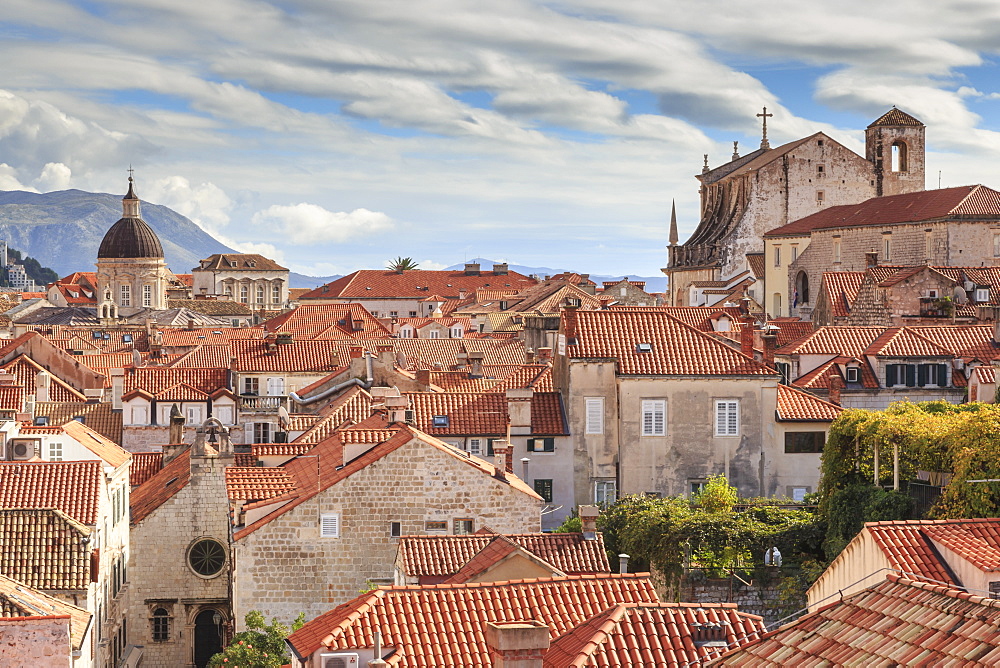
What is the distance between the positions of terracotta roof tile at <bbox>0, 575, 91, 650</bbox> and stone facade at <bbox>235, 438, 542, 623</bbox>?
3620 millimetres

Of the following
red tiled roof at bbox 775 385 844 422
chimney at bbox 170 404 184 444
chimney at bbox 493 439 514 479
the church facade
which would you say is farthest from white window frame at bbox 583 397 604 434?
the church facade

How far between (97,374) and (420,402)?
111 ft

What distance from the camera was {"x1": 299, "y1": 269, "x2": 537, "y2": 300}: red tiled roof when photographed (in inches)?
7156

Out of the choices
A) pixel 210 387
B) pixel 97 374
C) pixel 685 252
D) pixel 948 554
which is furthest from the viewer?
pixel 685 252

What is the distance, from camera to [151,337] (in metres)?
110

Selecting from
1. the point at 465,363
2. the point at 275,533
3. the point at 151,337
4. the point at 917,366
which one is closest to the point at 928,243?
the point at 465,363

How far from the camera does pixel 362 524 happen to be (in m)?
33.0

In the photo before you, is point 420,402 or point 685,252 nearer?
point 420,402

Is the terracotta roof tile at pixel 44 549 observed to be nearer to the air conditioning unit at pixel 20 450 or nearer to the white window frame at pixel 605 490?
the air conditioning unit at pixel 20 450

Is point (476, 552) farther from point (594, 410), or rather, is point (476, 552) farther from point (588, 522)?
point (594, 410)

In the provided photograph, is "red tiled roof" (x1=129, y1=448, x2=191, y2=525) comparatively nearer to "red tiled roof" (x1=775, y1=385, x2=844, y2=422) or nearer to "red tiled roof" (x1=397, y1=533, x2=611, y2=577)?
"red tiled roof" (x1=397, y1=533, x2=611, y2=577)

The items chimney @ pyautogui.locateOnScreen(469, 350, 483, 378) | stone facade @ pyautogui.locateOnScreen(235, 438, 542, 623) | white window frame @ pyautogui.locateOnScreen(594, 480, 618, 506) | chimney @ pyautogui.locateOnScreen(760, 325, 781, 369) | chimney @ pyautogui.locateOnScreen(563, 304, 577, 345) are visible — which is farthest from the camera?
chimney @ pyautogui.locateOnScreen(469, 350, 483, 378)

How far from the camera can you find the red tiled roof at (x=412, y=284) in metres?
182

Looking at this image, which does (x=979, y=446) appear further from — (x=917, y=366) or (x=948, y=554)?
(x=917, y=366)
